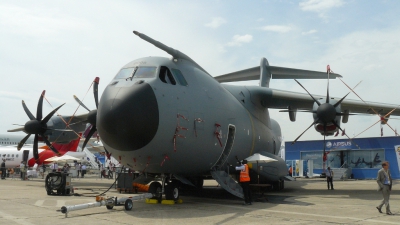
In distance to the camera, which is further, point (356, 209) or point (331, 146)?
point (331, 146)

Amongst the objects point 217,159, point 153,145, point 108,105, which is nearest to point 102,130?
point 108,105

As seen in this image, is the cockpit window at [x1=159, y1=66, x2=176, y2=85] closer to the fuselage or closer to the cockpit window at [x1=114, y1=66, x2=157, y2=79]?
the fuselage

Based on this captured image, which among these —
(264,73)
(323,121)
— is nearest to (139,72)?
(323,121)

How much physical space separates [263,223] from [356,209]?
400cm

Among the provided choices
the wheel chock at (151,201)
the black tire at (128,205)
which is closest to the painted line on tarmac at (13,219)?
the black tire at (128,205)

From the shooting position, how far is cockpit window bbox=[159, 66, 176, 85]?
1159 cm

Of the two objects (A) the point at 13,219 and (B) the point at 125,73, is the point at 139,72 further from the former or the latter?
(A) the point at 13,219

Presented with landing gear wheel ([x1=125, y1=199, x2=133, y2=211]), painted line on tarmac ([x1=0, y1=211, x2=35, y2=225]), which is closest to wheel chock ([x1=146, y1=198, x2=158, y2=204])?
landing gear wheel ([x1=125, y1=199, x2=133, y2=211])

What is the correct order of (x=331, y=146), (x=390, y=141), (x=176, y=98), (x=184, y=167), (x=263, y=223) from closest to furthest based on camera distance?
(x=263, y=223)
(x=176, y=98)
(x=184, y=167)
(x=390, y=141)
(x=331, y=146)

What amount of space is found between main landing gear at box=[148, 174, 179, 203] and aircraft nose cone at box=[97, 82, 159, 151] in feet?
8.03

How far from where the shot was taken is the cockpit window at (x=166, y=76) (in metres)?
11.6

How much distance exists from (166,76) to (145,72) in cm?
63

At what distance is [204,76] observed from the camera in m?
13.5

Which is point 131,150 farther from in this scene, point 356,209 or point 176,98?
point 356,209
